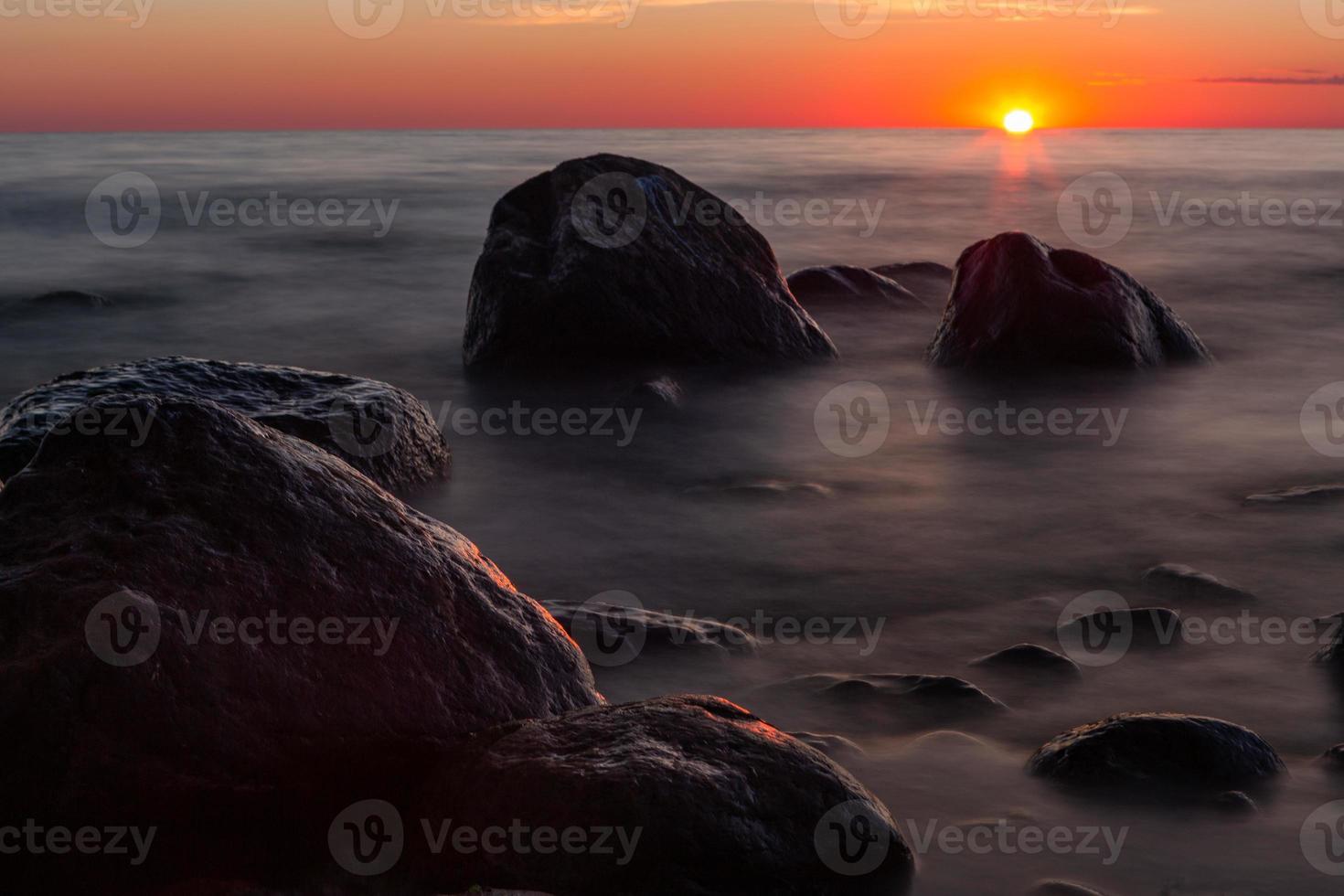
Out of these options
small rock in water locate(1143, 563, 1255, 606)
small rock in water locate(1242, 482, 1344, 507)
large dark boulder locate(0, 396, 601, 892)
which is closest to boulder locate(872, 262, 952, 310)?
small rock in water locate(1242, 482, 1344, 507)

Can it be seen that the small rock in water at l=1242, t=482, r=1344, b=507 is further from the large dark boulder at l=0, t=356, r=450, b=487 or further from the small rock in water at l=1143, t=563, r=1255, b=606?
the large dark boulder at l=0, t=356, r=450, b=487

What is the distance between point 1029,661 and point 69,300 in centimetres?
1142

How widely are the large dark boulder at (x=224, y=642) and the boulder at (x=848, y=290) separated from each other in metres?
9.27

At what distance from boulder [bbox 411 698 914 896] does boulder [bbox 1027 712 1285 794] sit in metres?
0.75

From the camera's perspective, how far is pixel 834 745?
13.8ft

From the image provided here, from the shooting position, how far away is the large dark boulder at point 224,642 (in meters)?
3.07

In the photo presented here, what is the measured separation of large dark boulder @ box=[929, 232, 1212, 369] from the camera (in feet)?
33.0

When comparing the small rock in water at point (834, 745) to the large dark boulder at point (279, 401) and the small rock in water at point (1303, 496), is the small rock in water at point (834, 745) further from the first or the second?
the small rock in water at point (1303, 496)

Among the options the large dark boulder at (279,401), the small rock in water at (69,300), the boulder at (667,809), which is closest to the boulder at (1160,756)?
the boulder at (667,809)

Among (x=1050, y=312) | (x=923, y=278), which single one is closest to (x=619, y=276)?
(x=1050, y=312)

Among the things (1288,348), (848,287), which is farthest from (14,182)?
(1288,348)

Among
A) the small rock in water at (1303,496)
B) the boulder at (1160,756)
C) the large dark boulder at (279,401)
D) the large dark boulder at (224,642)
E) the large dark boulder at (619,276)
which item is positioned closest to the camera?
the large dark boulder at (224,642)

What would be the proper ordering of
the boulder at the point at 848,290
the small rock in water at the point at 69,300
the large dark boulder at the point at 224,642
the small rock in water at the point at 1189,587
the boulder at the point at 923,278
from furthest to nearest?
the boulder at the point at 923,278 → the small rock in water at the point at 69,300 → the boulder at the point at 848,290 → the small rock in water at the point at 1189,587 → the large dark boulder at the point at 224,642

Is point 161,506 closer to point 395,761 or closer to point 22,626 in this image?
point 22,626
